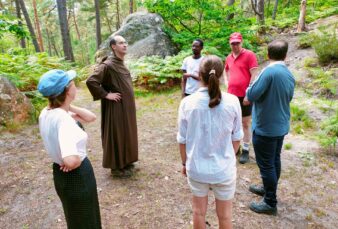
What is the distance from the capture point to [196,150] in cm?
227

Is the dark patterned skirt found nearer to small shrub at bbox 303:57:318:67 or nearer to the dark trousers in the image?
the dark trousers

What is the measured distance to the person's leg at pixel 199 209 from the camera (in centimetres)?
245

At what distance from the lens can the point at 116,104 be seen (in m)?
4.00

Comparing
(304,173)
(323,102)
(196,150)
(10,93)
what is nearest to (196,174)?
(196,150)

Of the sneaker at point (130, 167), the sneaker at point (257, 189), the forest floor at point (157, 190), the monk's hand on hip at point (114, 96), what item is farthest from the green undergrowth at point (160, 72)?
the sneaker at point (257, 189)

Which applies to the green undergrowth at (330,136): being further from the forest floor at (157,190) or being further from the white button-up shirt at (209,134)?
the white button-up shirt at (209,134)

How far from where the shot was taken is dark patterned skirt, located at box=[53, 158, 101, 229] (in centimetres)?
222

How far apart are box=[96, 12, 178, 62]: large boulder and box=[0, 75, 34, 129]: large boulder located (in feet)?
17.5

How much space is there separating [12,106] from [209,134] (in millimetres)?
6171

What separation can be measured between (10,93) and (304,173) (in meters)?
6.78

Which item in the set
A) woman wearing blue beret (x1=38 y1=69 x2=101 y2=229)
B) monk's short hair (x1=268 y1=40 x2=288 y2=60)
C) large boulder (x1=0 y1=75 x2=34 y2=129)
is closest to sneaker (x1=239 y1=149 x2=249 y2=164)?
monk's short hair (x1=268 y1=40 x2=288 y2=60)

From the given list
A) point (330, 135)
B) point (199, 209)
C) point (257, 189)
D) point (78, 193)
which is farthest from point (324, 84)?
point (78, 193)

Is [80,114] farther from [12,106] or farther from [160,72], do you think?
[160,72]

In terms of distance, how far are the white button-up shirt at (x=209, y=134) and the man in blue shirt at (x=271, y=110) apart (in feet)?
3.27
